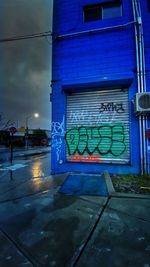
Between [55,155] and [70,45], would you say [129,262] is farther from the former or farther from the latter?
[70,45]

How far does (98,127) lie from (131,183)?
8.57 feet

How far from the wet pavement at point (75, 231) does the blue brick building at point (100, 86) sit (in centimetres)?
280

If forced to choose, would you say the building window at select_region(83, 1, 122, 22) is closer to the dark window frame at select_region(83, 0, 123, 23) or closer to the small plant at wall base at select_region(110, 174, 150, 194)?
the dark window frame at select_region(83, 0, 123, 23)

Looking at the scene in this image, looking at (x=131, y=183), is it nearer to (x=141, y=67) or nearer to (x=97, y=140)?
(x=97, y=140)

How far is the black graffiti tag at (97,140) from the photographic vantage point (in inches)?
263

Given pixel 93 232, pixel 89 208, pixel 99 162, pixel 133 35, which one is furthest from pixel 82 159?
pixel 133 35

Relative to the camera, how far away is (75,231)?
8.54 feet

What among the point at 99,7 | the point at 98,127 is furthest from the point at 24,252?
the point at 99,7

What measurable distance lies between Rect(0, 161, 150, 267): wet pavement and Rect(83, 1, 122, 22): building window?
7515 mm

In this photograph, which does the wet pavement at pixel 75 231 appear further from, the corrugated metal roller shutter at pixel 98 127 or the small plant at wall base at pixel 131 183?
the corrugated metal roller shutter at pixel 98 127

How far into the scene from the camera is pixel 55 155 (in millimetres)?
7066

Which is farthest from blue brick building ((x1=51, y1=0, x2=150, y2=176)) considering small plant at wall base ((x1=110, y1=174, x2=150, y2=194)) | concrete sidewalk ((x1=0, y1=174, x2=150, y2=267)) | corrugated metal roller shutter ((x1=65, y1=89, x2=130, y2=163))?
concrete sidewalk ((x1=0, y1=174, x2=150, y2=267))

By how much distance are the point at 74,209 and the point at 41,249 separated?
131 centimetres

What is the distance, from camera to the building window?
24.1ft
